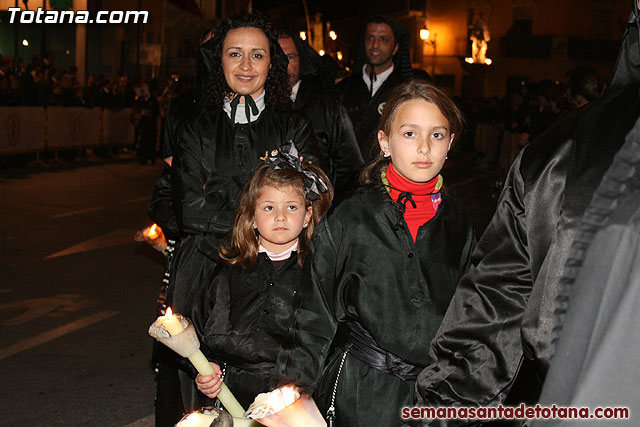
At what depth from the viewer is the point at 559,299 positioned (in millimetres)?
1540

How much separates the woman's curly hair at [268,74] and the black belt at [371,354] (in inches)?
67.2

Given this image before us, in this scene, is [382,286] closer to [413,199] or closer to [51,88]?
[413,199]

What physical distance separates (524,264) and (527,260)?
0.01 metres

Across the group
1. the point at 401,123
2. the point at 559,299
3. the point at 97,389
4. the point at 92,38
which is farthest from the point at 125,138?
the point at 559,299

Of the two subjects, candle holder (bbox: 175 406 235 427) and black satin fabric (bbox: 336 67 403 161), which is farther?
black satin fabric (bbox: 336 67 403 161)

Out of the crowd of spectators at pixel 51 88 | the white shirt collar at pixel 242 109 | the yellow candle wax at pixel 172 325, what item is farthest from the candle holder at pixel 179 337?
the crowd of spectators at pixel 51 88

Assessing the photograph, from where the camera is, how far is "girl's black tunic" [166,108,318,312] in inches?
163

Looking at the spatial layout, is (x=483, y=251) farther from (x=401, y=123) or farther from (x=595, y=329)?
(x=401, y=123)

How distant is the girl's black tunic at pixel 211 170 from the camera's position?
414cm

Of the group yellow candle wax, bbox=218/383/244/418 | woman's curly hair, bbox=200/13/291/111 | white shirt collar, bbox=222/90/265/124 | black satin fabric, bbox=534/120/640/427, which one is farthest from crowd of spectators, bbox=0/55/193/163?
black satin fabric, bbox=534/120/640/427

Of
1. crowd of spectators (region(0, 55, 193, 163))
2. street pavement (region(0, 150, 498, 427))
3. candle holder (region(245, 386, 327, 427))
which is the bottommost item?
street pavement (region(0, 150, 498, 427))

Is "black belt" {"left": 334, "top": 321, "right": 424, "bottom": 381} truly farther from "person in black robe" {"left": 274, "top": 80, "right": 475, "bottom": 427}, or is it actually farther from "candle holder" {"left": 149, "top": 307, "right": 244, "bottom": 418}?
"candle holder" {"left": 149, "top": 307, "right": 244, "bottom": 418}

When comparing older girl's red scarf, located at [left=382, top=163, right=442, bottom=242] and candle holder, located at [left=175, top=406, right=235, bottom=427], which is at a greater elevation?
older girl's red scarf, located at [left=382, top=163, right=442, bottom=242]

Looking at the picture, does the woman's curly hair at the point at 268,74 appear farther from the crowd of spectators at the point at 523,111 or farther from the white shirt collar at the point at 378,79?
the white shirt collar at the point at 378,79
